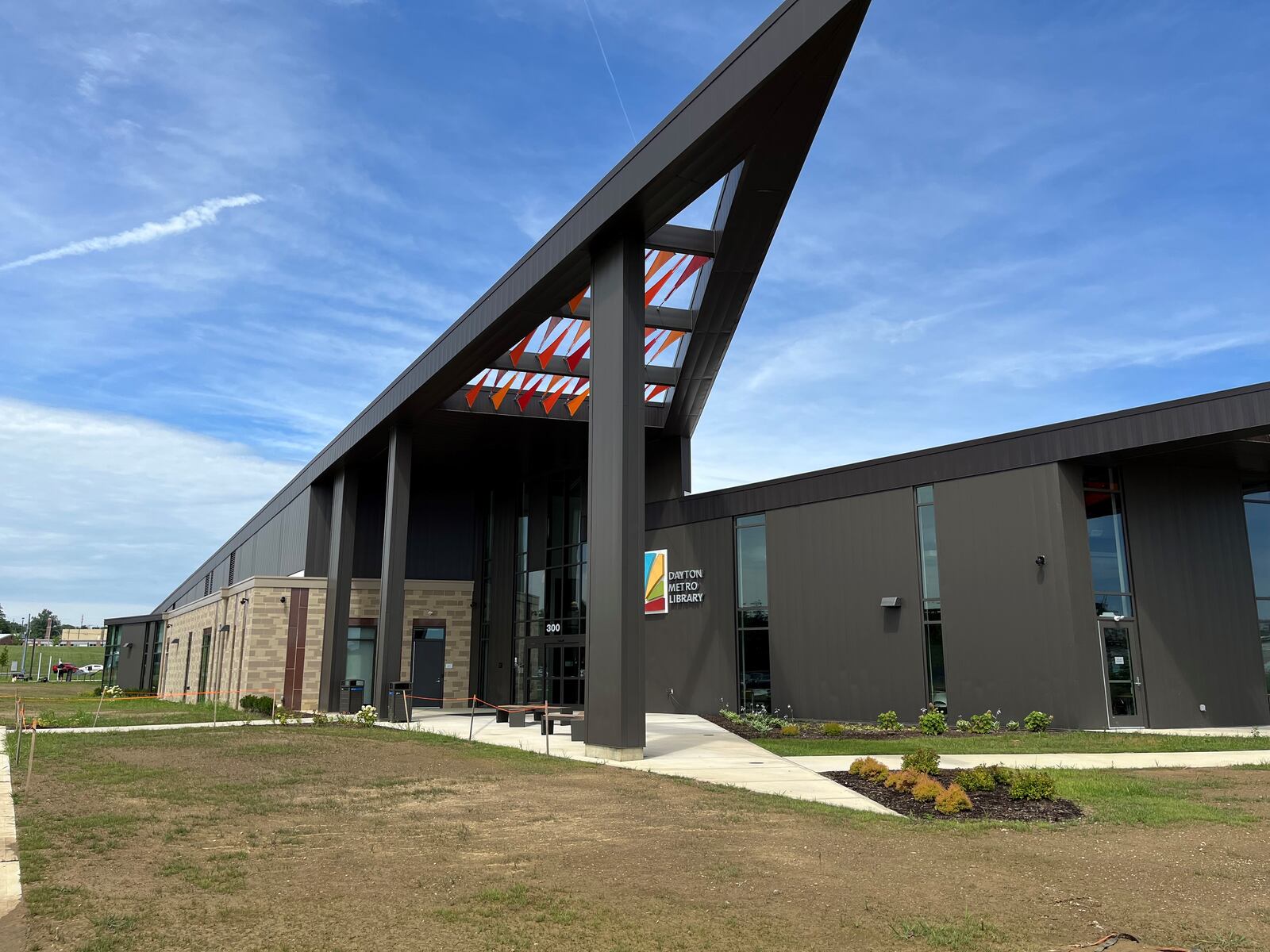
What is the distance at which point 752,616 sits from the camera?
25.4 metres

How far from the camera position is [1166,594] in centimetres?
2098

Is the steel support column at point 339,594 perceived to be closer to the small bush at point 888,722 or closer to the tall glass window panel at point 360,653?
the tall glass window panel at point 360,653

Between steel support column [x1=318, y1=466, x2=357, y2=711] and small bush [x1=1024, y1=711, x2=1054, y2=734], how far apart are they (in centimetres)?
1970

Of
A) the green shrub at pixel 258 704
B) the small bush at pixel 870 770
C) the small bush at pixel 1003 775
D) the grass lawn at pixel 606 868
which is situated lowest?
the grass lawn at pixel 606 868

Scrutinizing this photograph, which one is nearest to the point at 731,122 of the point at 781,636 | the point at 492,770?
the point at 492,770

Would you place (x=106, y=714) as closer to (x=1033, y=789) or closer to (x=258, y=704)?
(x=258, y=704)

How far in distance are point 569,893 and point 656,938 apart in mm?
1064

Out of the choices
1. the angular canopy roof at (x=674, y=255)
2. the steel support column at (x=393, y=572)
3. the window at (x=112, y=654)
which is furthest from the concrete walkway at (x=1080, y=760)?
the window at (x=112, y=654)

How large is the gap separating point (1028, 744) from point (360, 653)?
70.8 feet

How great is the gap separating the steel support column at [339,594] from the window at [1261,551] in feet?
80.2

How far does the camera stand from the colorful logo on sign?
28047 mm

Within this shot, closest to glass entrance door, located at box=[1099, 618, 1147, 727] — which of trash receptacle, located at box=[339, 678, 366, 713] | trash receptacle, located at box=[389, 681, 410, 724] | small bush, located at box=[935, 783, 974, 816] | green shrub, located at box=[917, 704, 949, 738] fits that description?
green shrub, located at box=[917, 704, 949, 738]

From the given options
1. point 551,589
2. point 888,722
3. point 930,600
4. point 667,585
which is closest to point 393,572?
point 551,589

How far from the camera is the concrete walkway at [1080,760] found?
13.8 meters
